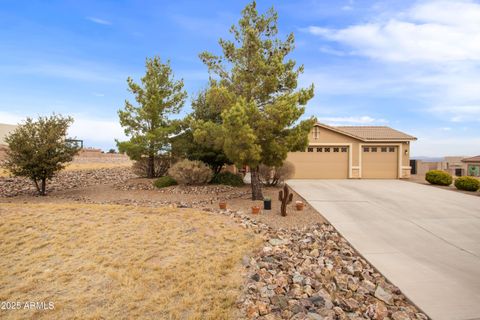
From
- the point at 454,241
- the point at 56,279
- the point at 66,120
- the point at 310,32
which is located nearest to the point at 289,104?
the point at 310,32

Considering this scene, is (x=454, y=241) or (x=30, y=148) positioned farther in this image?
(x=30, y=148)

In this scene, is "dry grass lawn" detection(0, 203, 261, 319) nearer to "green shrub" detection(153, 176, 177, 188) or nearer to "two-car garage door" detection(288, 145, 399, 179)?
"green shrub" detection(153, 176, 177, 188)

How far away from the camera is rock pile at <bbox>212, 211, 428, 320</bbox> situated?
4738 millimetres

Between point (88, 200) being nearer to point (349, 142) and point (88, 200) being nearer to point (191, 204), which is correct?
point (191, 204)

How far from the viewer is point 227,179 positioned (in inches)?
639

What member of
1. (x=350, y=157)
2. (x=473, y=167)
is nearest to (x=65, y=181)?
(x=350, y=157)

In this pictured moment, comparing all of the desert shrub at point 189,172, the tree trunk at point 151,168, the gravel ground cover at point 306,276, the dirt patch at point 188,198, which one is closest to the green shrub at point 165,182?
the dirt patch at point 188,198

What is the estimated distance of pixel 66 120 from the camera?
46.4 ft

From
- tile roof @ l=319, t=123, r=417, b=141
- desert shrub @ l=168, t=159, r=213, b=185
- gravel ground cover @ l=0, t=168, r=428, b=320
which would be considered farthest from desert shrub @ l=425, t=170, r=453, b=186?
desert shrub @ l=168, t=159, r=213, b=185

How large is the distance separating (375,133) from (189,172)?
15591 millimetres

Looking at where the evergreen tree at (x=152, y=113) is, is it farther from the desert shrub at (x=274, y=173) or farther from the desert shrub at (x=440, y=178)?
the desert shrub at (x=440, y=178)

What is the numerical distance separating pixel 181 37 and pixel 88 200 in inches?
353

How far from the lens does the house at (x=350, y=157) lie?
20.6m

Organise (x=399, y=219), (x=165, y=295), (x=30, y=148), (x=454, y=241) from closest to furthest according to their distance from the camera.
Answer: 1. (x=165, y=295)
2. (x=454, y=241)
3. (x=399, y=219)
4. (x=30, y=148)
